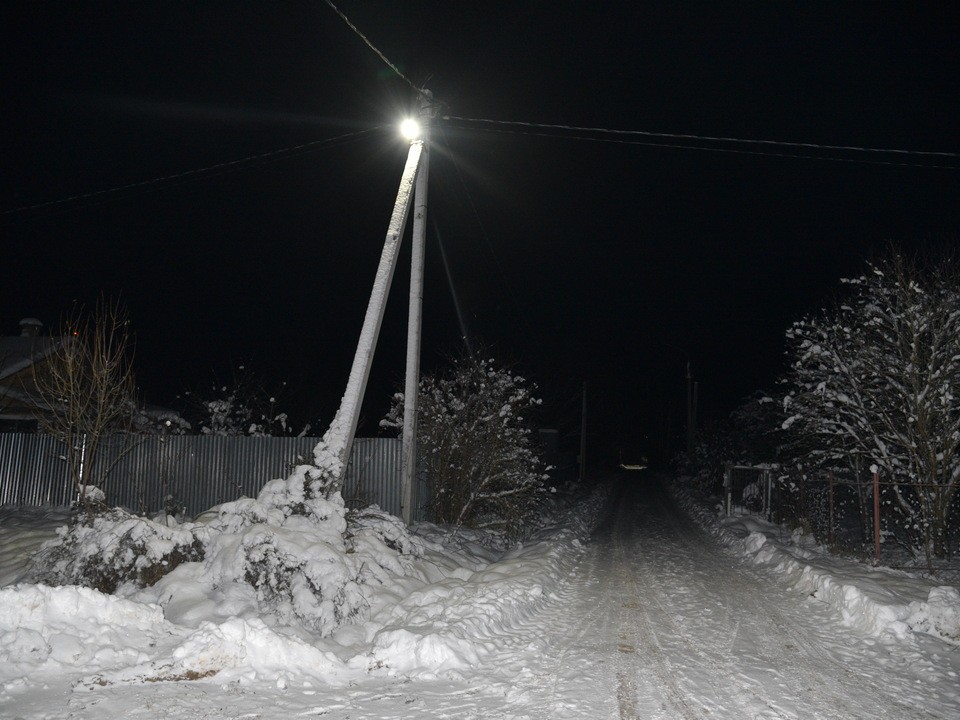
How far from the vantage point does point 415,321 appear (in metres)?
12.1

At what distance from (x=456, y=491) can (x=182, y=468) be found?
6773 mm

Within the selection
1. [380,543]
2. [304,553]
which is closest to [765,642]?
[380,543]

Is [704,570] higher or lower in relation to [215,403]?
lower

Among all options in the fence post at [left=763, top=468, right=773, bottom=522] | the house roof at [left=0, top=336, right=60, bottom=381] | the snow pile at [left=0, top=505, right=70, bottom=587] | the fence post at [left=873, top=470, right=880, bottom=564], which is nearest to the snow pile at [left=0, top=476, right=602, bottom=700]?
the snow pile at [left=0, top=505, right=70, bottom=587]

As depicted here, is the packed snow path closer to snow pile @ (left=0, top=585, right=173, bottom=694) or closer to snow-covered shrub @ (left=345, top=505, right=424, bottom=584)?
snow-covered shrub @ (left=345, top=505, right=424, bottom=584)

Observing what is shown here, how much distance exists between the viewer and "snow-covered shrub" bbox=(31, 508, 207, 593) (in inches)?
318

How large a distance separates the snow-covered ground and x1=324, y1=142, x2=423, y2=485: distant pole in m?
1.49

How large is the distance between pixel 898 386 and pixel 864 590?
18.6 feet

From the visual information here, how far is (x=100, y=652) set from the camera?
6191 mm

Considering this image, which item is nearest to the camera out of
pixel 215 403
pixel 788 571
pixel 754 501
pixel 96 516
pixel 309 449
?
pixel 96 516

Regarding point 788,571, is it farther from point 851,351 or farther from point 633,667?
point 633,667

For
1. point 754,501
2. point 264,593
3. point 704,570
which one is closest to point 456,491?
point 704,570

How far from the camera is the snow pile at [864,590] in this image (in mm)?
7918

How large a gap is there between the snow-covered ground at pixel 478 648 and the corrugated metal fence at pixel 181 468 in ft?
16.3
